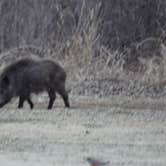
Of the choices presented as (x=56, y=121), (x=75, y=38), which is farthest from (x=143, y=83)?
(x=56, y=121)

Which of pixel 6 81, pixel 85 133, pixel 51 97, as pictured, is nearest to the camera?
pixel 85 133

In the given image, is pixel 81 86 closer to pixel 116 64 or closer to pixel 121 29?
pixel 116 64

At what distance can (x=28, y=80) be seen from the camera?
14031mm

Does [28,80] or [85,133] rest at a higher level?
[85,133]

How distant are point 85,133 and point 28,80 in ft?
10.5

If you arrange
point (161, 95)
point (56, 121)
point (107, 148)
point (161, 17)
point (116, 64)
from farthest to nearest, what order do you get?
point (161, 17) → point (116, 64) → point (161, 95) → point (56, 121) → point (107, 148)

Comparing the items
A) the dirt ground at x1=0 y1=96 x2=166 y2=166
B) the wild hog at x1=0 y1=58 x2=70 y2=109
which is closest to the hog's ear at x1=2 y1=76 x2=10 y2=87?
the wild hog at x1=0 y1=58 x2=70 y2=109

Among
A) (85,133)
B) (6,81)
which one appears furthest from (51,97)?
(85,133)

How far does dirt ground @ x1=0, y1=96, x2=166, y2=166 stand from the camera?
927 cm

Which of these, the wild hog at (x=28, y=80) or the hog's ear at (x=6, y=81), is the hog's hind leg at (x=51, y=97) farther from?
the hog's ear at (x=6, y=81)

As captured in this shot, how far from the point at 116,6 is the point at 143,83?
3.99 meters

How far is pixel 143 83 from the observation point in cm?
1655

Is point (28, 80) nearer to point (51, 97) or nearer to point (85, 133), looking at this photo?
point (51, 97)

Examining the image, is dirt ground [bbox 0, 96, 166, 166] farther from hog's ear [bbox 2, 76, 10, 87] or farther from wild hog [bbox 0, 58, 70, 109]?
hog's ear [bbox 2, 76, 10, 87]
